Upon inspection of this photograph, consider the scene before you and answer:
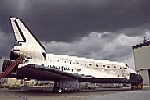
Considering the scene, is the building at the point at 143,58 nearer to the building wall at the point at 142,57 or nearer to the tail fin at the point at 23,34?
the building wall at the point at 142,57

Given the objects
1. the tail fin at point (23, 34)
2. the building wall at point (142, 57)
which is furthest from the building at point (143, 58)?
the tail fin at point (23, 34)

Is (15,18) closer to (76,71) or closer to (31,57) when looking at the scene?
(31,57)

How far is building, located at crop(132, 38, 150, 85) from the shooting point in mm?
61094

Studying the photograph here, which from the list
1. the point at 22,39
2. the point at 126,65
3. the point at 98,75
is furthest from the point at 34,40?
the point at 126,65

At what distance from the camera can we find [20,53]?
29969 mm

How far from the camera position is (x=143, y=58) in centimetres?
6238

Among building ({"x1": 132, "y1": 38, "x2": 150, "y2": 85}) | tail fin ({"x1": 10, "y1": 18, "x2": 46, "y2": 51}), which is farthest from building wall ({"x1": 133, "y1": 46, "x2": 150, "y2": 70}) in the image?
tail fin ({"x1": 10, "y1": 18, "x2": 46, "y2": 51})

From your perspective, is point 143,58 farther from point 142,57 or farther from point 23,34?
point 23,34

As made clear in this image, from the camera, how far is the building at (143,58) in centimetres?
6109

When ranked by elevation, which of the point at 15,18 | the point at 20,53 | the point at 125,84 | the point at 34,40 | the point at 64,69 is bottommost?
the point at 125,84

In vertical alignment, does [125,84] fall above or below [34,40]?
below

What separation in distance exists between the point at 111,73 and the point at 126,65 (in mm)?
3794

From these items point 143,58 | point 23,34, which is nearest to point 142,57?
point 143,58

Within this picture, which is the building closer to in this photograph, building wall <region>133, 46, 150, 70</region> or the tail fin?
building wall <region>133, 46, 150, 70</region>
